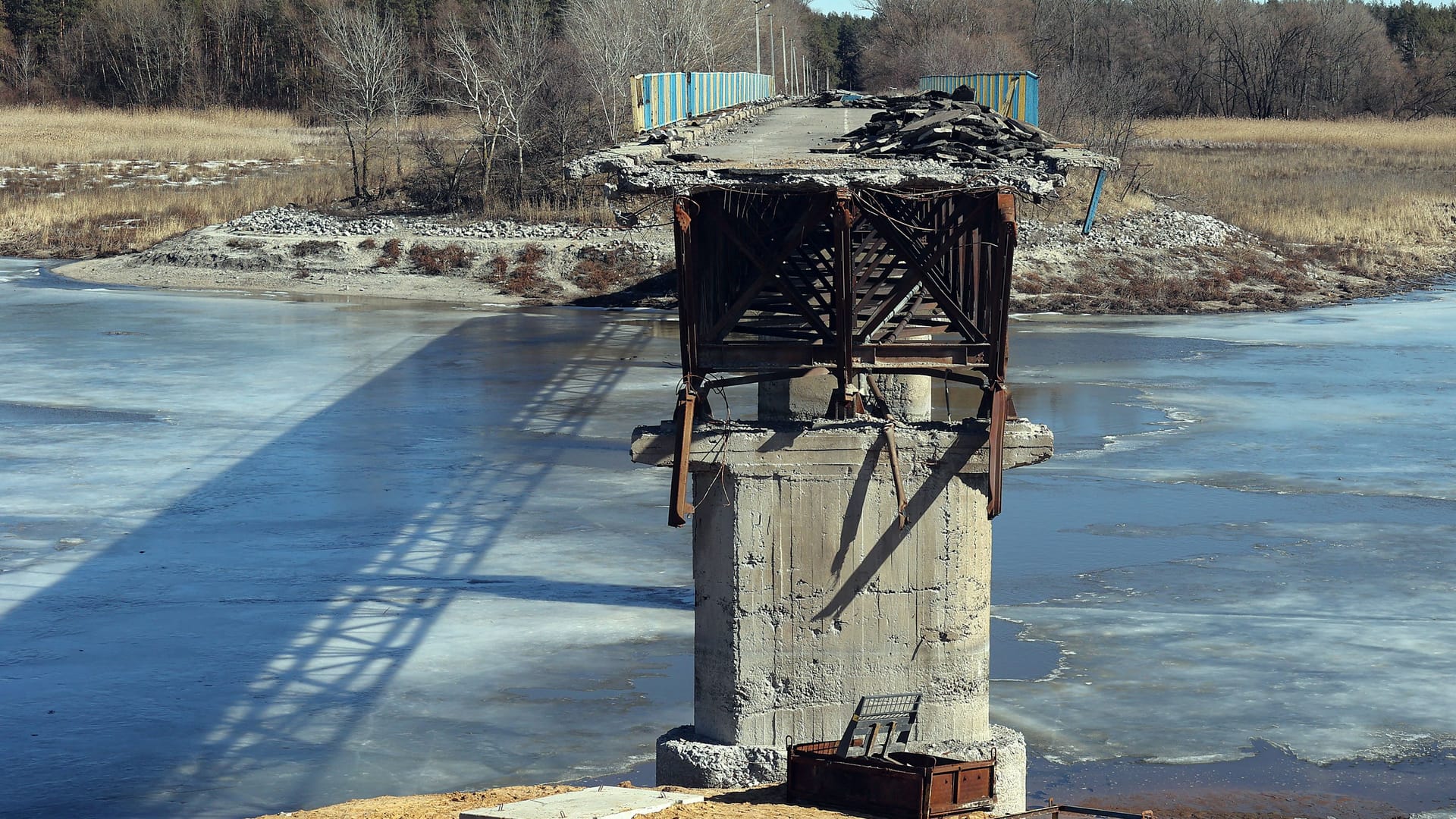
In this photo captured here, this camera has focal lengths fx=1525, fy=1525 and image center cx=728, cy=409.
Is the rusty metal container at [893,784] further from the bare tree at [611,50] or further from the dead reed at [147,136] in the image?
the dead reed at [147,136]

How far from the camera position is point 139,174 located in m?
70.4

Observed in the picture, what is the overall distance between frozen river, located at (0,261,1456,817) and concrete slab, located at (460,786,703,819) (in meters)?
1.90

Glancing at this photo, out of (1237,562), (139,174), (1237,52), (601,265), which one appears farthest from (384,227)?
(1237,52)

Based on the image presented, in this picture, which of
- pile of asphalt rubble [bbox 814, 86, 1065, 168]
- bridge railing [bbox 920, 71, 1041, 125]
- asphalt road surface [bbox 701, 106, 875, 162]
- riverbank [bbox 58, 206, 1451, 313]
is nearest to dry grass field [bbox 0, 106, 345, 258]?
riverbank [bbox 58, 206, 1451, 313]

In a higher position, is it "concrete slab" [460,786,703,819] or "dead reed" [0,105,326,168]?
"dead reed" [0,105,326,168]

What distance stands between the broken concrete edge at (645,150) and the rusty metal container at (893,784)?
474 centimetres

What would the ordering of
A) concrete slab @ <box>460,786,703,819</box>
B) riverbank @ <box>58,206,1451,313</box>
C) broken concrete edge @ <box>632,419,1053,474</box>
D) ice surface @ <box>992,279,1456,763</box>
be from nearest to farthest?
concrete slab @ <box>460,786,703,819</box>, broken concrete edge @ <box>632,419,1053,474</box>, ice surface @ <box>992,279,1456,763</box>, riverbank @ <box>58,206,1451,313</box>

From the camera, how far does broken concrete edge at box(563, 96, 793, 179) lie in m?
11.6

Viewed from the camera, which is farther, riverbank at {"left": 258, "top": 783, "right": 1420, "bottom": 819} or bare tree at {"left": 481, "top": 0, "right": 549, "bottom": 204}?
bare tree at {"left": 481, "top": 0, "right": 549, "bottom": 204}

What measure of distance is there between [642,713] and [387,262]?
3863 centimetres

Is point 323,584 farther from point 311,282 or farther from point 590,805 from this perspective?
point 311,282

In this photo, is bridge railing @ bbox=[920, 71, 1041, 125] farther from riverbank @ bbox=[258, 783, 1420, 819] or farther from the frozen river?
riverbank @ bbox=[258, 783, 1420, 819]

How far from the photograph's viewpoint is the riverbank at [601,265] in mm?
47156

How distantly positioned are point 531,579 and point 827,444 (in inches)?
275
